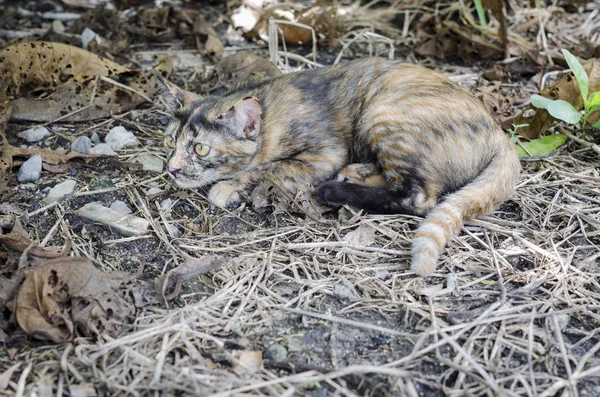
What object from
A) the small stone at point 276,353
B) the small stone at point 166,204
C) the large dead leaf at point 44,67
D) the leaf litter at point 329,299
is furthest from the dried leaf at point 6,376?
the large dead leaf at point 44,67

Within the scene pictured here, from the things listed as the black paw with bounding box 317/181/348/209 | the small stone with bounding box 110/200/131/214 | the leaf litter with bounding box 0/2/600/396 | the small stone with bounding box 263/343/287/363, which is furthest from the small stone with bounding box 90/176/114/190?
the small stone with bounding box 263/343/287/363

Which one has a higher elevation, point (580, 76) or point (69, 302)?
point (580, 76)

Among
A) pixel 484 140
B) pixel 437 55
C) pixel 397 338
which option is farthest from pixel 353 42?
pixel 397 338

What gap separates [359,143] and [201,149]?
108 cm

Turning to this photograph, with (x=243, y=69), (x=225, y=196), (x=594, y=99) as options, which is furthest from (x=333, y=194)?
(x=594, y=99)

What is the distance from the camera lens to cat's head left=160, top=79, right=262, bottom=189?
4.20m

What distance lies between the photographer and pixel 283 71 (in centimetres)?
576

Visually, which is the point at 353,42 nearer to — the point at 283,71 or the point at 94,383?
the point at 283,71

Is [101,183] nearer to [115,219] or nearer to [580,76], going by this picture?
[115,219]

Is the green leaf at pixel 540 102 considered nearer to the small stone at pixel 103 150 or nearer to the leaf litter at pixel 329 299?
the leaf litter at pixel 329 299

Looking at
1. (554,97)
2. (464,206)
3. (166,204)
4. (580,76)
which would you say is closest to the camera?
(464,206)

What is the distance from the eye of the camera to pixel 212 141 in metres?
4.23

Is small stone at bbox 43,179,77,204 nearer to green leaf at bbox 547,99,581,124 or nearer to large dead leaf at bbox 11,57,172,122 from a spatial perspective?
large dead leaf at bbox 11,57,172,122

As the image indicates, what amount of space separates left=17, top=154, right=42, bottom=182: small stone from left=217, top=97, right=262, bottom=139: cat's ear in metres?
1.32
